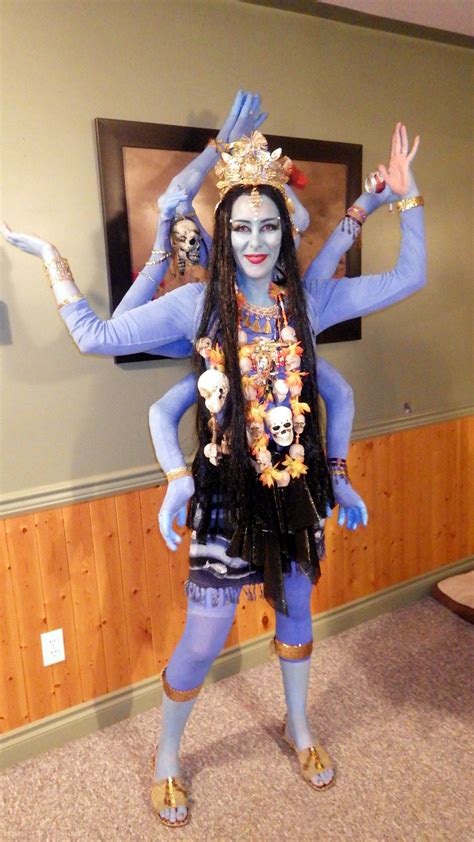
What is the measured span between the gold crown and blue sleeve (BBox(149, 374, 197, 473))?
453mm

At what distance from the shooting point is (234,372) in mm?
1370

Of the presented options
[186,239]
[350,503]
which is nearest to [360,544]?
[350,503]

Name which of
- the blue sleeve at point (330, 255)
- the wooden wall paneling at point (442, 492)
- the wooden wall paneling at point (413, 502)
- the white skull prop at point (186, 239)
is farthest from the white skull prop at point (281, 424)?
the wooden wall paneling at point (442, 492)

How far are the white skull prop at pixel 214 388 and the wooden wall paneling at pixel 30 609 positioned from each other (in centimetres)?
73

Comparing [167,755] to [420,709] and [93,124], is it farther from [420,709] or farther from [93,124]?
[93,124]

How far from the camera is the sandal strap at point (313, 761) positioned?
169cm

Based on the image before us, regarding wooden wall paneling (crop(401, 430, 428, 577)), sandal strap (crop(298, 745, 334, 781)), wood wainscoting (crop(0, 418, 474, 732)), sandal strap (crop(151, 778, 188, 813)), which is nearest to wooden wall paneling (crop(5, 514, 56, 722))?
wood wainscoting (crop(0, 418, 474, 732))

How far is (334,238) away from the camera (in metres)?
1.55

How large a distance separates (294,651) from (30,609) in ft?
2.55

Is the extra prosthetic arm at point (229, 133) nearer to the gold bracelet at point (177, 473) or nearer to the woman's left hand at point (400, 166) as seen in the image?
the woman's left hand at point (400, 166)

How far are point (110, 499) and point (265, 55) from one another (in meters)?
1.46

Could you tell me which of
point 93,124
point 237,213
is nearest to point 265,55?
point 93,124

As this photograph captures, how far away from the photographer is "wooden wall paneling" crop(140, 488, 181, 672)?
1.95 metres

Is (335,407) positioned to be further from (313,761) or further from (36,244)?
(313,761)
